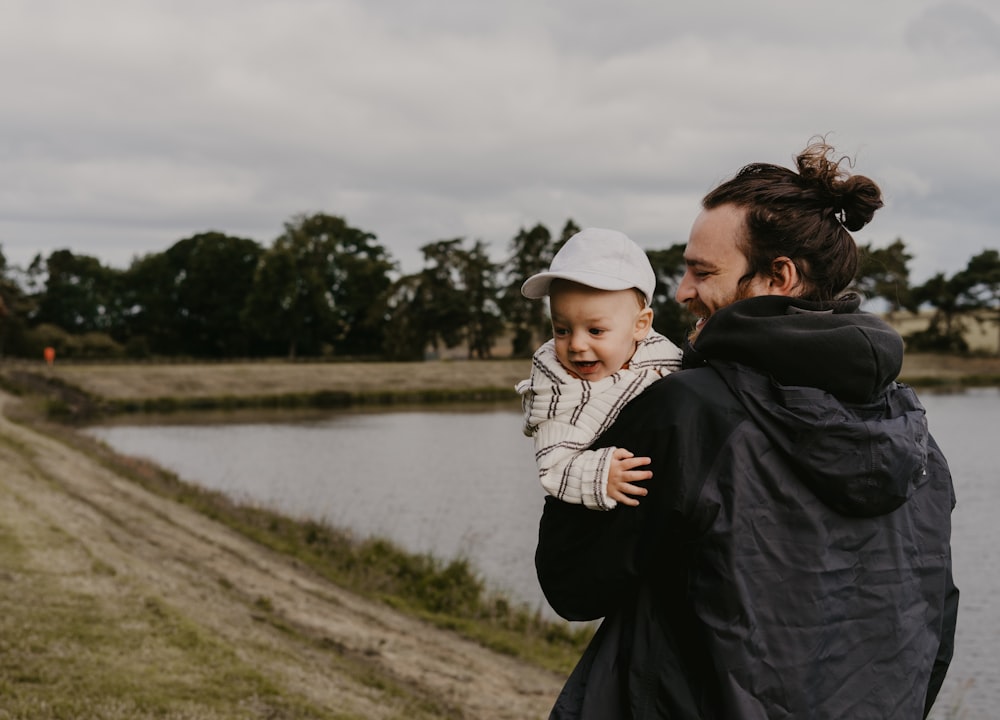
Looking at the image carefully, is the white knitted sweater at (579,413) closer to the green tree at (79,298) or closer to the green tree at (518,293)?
the green tree at (518,293)

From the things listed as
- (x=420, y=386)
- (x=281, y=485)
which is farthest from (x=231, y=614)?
(x=420, y=386)

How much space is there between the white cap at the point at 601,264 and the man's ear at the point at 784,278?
0.31 m

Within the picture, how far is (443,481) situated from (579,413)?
24037 millimetres

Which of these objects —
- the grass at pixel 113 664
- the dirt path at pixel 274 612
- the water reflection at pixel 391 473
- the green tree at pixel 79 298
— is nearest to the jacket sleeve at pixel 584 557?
the grass at pixel 113 664

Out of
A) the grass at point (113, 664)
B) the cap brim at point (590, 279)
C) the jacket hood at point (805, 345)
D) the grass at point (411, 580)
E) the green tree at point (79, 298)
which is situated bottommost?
the grass at point (411, 580)

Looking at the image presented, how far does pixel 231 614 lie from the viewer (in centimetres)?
980

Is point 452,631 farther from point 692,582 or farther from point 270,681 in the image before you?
point 692,582

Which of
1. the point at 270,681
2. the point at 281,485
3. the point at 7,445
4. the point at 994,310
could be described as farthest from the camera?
the point at 994,310

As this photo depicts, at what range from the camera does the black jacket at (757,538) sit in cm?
204

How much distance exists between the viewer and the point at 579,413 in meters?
2.29

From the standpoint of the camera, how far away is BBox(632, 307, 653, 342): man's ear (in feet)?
8.13

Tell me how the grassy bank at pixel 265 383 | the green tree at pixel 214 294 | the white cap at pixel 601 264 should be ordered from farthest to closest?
the green tree at pixel 214 294, the grassy bank at pixel 265 383, the white cap at pixel 601 264

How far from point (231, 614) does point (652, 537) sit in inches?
335

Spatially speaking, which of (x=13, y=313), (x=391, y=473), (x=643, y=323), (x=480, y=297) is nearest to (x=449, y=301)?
(x=480, y=297)
